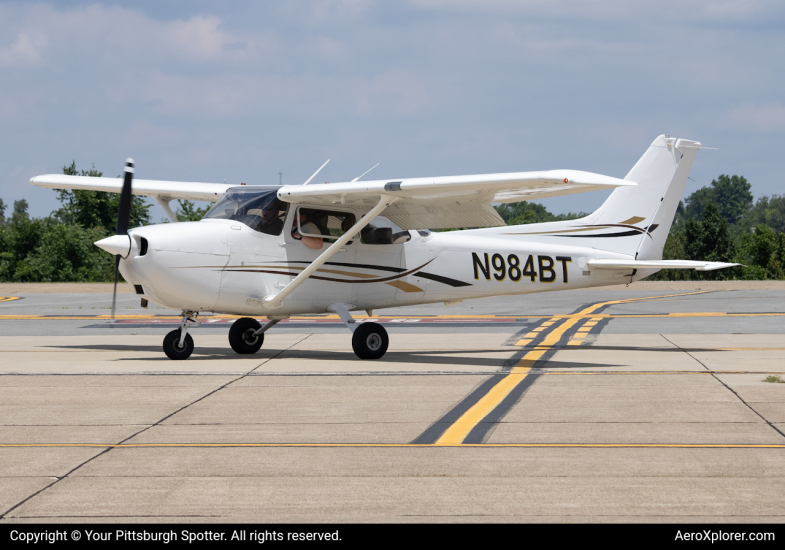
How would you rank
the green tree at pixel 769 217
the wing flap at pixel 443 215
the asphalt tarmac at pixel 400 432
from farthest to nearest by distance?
the green tree at pixel 769 217 → the wing flap at pixel 443 215 → the asphalt tarmac at pixel 400 432

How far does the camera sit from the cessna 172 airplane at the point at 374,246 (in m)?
12.6

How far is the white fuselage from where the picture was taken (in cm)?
1271

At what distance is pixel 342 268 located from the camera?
1417 centimetres

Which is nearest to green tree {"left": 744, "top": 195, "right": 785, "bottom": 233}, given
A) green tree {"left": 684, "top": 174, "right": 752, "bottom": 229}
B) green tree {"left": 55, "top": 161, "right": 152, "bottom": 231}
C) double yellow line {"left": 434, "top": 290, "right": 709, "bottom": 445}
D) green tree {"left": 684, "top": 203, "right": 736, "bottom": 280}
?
green tree {"left": 684, "top": 174, "right": 752, "bottom": 229}

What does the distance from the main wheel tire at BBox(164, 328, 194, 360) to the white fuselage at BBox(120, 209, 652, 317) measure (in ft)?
1.81

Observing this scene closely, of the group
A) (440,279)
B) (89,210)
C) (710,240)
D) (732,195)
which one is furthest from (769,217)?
(440,279)

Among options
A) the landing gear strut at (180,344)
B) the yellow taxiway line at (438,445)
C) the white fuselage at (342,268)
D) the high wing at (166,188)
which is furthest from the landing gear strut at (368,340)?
the yellow taxiway line at (438,445)

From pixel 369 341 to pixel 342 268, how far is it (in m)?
1.40

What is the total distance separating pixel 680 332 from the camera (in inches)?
701

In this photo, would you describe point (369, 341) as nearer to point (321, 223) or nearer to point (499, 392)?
point (321, 223)

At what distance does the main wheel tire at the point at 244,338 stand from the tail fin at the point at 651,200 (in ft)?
21.2

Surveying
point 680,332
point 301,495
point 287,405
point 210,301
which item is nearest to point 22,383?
point 210,301

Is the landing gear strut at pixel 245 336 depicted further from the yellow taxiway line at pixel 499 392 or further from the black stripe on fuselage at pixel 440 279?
the yellow taxiway line at pixel 499 392

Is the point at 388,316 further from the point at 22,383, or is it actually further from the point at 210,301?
the point at 22,383
